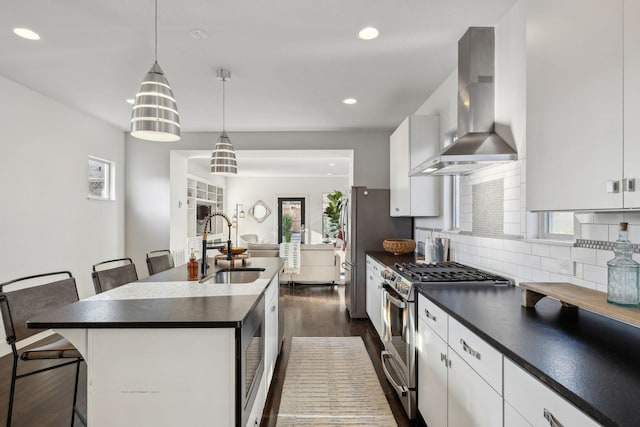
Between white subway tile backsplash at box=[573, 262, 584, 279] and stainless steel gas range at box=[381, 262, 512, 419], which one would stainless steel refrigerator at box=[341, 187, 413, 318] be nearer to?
stainless steel gas range at box=[381, 262, 512, 419]

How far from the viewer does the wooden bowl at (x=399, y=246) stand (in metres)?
4.19

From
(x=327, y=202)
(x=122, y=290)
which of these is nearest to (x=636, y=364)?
(x=122, y=290)

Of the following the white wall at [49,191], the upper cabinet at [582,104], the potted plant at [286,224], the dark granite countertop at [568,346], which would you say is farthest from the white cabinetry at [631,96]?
the potted plant at [286,224]

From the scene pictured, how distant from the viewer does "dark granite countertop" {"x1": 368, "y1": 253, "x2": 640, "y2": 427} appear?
0.86 metres

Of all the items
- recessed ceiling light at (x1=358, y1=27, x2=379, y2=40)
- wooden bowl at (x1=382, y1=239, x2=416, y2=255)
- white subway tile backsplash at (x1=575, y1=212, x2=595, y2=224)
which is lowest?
wooden bowl at (x1=382, y1=239, x2=416, y2=255)

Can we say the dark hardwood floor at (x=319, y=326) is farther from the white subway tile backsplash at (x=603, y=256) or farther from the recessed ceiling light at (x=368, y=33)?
the recessed ceiling light at (x=368, y=33)

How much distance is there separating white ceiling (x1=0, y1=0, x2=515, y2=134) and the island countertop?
176 cm

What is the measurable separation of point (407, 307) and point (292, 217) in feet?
30.3

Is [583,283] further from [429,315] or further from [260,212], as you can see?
[260,212]

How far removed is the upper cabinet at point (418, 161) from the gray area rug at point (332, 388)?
1.59 metres

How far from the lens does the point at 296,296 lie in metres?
5.92

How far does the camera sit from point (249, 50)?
2838 millimetres

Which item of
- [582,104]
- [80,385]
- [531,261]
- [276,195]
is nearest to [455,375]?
[531,261]

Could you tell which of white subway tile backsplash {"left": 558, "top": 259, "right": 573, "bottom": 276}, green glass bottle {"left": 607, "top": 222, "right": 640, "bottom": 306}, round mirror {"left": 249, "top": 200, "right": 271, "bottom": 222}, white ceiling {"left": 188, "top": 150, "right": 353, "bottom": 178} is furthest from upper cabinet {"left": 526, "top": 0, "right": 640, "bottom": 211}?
round mirror {"left": 249, "top": 200, "right": 271, "bottom": 222}
